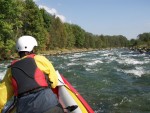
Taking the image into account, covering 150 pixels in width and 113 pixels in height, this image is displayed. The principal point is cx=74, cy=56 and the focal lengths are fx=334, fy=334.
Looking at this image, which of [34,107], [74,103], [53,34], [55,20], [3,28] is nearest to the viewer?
[34,107]

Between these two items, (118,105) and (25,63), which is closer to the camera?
(25,63)

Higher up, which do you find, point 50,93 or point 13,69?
point 13,69

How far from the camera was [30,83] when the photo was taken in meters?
4.10

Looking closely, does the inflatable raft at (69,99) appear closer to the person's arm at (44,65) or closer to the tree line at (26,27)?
the person's arm at (44,65)

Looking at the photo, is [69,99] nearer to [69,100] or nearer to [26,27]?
[69,100]

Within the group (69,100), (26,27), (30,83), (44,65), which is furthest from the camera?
(26,27)

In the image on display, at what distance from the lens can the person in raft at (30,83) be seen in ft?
13.3

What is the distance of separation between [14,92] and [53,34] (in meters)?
87.1

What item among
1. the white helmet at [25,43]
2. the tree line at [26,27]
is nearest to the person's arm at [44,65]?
the white helmet at [25,43]

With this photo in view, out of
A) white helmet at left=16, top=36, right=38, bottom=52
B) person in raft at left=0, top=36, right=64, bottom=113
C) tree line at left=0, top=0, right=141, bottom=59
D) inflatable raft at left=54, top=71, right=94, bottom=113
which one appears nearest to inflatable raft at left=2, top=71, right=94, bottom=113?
inflatable raft at left=54, top=71, right=94, bottom=113

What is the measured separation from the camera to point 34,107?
4.03 meters

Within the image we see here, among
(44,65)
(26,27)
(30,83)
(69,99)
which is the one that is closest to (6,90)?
(30,83)

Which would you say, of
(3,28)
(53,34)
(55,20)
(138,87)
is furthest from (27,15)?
(138,87)

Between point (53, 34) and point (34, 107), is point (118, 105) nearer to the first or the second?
point (34, 107)
